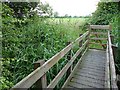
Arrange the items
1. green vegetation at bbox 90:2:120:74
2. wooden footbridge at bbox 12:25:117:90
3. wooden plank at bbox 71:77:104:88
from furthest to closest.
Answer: green vegetation at bbox 90:2:120:74, wooden plank at bbox 71:77:104:88, wooden footbridge at bbox 12:25:117:90

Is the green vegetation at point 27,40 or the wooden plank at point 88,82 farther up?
the green vegetation at point 27,40

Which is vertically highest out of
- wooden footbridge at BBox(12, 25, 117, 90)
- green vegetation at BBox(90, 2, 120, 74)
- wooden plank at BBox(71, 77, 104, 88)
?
green vegetation at BBox(90, 2, 120, 74)

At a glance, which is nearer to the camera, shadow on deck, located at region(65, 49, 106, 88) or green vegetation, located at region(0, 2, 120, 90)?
green vegetation, located at region(0, 2, 120, 90)

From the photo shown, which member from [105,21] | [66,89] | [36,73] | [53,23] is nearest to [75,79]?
[66,89]

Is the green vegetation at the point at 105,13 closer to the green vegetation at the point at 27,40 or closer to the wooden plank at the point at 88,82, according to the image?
the green vegetation at the point at 27,40

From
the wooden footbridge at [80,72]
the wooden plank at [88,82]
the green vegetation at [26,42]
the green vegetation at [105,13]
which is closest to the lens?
the wooden footbridge at [80,72]

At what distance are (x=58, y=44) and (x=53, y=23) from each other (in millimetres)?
1347

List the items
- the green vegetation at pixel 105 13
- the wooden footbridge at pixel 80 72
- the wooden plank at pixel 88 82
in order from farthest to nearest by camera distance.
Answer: the green vegetation at pixel 105 13, the wooden plank at pixel 88 82, the wooden footbridge at pixel 80 72

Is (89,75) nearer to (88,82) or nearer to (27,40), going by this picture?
(88,82)

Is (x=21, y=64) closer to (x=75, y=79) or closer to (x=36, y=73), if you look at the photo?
(x=75, y=79)

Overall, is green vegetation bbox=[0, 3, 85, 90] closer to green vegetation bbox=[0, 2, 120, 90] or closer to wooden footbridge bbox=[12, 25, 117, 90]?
green vegetation bbox=[0, 2, 120, 90]

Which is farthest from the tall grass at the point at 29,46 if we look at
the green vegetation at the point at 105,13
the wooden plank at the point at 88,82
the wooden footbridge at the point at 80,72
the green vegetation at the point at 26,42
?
the green vegetation at the point at 105,13

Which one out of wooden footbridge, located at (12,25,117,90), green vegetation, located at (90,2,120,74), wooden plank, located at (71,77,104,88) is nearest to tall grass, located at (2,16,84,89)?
wooden footbridge, located at (12,25,117,90)

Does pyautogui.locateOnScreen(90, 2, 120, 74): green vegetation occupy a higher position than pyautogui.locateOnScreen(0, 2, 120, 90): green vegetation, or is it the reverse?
pyautogui.locateOnScreen(90, 2, 120, 74): green vegetation
